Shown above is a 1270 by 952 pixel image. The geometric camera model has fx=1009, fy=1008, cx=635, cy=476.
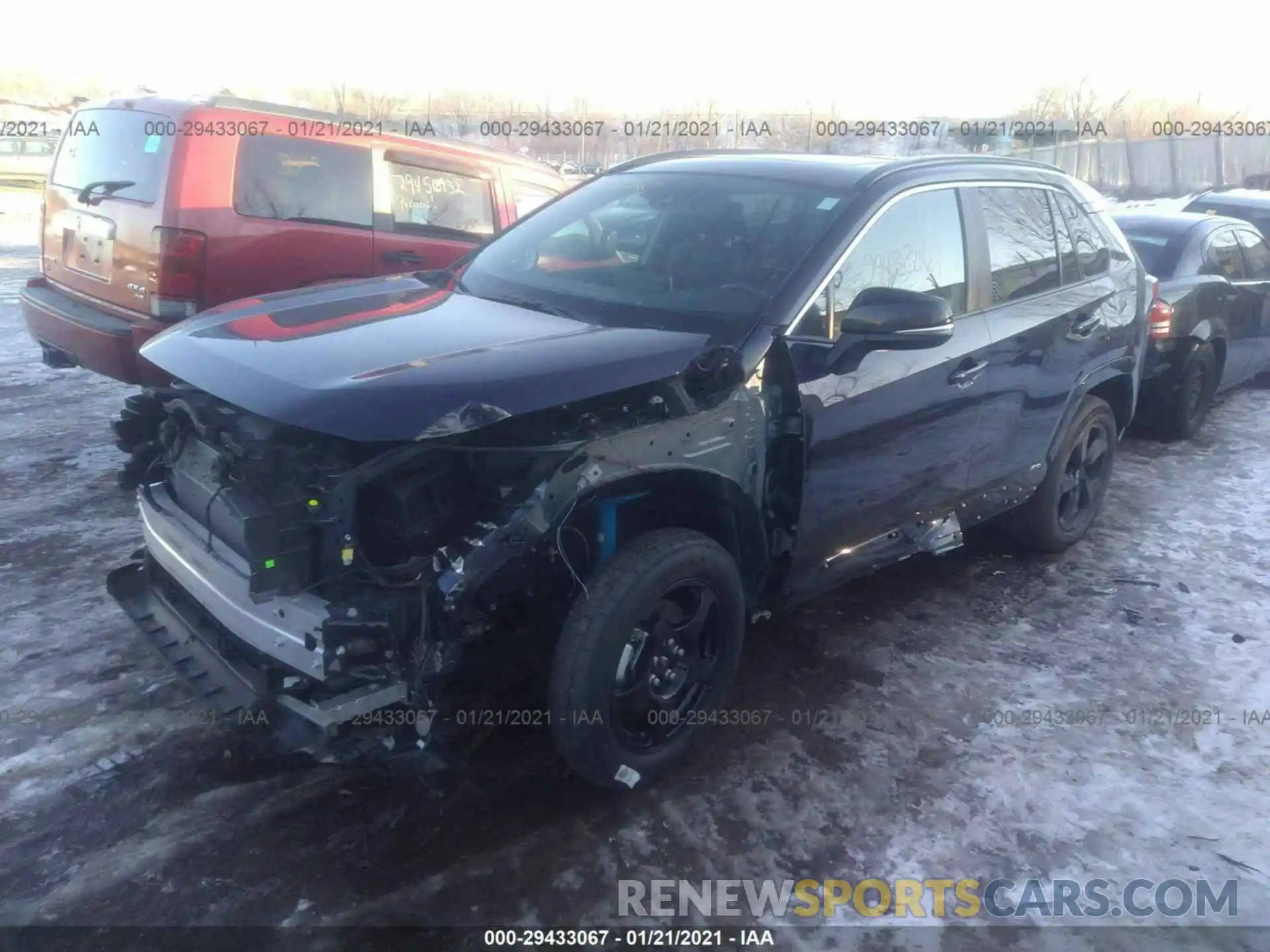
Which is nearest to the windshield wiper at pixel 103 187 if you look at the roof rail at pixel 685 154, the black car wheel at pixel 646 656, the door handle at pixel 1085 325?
the roof rail at pixel 685 154

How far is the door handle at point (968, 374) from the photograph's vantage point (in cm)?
387

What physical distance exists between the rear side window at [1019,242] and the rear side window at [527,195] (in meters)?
3.48

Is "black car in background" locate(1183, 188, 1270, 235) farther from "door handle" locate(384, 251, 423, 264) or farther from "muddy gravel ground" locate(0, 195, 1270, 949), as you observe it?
"door handle" locate(384, 251, 423, 264)

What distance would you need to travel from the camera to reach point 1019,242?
4348 millimetres

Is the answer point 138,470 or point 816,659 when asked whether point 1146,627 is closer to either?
point 816,659

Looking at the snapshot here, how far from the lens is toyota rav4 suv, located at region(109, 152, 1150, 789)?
2.67 m

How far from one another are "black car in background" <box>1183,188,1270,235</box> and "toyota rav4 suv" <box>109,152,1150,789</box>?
6.19m

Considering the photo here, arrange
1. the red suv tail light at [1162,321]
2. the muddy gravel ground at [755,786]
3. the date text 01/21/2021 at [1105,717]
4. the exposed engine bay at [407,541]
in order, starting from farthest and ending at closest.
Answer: the red suv tail light at [1162,321] < the date text 01/21/2021 at [1105,717] < the muddy gravel ground at [755,786] < the exposed engine bay at [407,541]

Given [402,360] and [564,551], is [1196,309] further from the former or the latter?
[402,360]

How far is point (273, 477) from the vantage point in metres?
2.80

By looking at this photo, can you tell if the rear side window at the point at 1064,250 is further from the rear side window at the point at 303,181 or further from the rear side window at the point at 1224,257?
the rear side window at the point at 303,181

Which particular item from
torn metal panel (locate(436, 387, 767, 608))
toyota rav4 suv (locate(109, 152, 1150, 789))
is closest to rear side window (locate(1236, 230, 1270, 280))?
toyota rav4 suv (locate(109, 152, 1150, 789))

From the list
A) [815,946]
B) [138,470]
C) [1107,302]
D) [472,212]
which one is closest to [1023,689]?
[815,946]

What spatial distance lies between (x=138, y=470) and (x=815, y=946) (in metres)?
2.73
